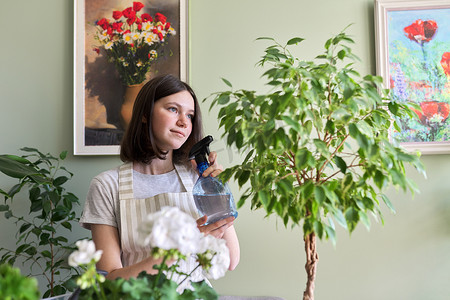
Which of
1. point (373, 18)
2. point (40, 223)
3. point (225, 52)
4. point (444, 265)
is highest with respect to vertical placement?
point (373, 18)

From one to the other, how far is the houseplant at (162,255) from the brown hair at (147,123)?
72 cm

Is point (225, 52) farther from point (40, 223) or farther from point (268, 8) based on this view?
point (40, 223)

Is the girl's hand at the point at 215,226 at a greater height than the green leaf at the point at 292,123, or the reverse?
the green leaf at the point at 292,123

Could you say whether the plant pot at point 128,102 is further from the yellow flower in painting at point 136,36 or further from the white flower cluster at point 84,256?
the white flower cluster at point 84,256

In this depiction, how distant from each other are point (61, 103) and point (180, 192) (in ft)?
2.40

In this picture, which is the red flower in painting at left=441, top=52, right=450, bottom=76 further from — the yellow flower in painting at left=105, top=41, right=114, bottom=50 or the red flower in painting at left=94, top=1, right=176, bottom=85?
the yellow flower in painting at left=105, top=41, right=114, bottom=50

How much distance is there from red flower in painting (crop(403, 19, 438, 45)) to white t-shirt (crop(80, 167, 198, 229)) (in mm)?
1058

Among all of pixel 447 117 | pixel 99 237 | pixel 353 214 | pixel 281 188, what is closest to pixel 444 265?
pixel 447 117

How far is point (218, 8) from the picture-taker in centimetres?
185

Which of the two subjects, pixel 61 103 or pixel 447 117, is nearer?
pixel 447 117

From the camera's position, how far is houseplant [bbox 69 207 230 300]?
2.31 ft

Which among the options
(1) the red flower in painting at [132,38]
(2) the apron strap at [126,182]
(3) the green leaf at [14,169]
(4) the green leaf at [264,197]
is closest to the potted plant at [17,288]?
(4) the green leaf at [264,197]

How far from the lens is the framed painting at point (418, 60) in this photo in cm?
174

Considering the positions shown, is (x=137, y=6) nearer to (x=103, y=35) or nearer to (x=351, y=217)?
(x=103, y=35)
